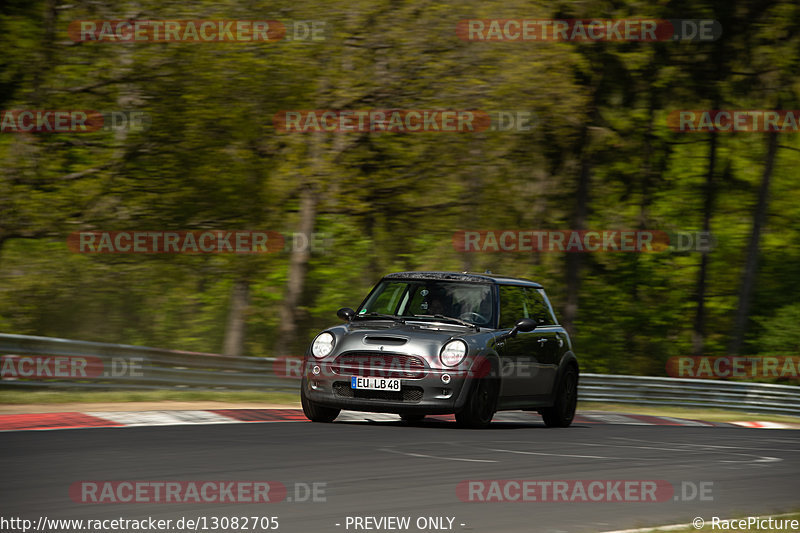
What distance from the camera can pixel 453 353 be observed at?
12.0m

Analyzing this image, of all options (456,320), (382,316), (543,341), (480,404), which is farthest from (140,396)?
(480,404)

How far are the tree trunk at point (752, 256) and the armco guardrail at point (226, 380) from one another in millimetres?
10904

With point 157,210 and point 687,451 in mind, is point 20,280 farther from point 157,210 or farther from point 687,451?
point 687,451

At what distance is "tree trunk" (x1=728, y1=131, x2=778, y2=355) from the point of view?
33.4m

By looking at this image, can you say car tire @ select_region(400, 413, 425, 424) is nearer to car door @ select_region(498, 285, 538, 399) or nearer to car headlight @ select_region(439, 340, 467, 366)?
car door @ select_region(498, 285, 538, 399)

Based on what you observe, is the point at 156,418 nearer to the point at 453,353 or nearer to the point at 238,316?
the point at 453,353

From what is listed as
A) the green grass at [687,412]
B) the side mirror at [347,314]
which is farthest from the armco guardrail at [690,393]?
the side mirror at [347,314]

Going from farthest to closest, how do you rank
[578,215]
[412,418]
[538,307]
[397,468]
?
[578,215], [538,307], [412,418], [397,468]

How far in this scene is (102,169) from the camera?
77.3 feet

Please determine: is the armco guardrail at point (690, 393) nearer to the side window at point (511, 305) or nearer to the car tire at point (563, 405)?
the car tire at point (563, 405)

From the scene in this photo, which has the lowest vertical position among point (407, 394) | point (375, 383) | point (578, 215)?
point (407, 394)

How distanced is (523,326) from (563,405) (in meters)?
1.77

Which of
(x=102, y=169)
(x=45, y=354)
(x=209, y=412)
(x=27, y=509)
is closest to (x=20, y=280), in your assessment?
(x=102, y=169)

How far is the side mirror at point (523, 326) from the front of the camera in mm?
12969
